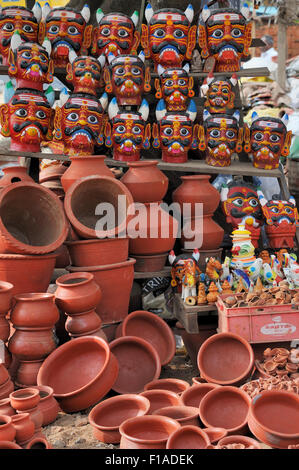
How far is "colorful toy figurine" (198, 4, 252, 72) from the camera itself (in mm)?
4559

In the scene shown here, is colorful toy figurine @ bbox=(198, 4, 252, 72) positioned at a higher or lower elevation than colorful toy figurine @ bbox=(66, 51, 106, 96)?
higher

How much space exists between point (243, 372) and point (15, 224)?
6.08ft

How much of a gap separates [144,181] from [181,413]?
5.99 ft

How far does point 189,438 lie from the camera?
7.73ft

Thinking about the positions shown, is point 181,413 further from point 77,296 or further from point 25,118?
point 25,118

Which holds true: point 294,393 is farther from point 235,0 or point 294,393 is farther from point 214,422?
point 235,0

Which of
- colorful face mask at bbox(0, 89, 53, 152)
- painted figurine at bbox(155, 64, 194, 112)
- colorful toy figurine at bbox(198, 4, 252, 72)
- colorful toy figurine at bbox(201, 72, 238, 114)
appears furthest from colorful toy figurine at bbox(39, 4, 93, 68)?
colorful toy figurine at bbox(201, 72, 238, 114)

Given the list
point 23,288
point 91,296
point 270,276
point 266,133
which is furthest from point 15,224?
point 266,133

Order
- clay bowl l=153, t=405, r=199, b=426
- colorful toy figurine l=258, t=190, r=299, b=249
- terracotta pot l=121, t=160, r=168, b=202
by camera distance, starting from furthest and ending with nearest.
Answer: colorful toy figurine l=258, t=190, r=299, b=249, terracotta pot l=121, t=160, r=168, b=202, clay bowl l=153, t=405, r=199, b=426

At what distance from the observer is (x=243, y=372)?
→ 125 inches

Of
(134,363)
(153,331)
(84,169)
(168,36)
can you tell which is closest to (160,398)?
(134,363)

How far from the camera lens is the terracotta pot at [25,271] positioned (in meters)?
3.39

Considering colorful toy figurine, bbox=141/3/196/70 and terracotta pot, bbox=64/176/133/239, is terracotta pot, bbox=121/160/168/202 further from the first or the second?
colorful toy figurine, bbox=141/3/196/70

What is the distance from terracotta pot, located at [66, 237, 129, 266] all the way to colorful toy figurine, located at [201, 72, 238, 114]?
5.19 ft
